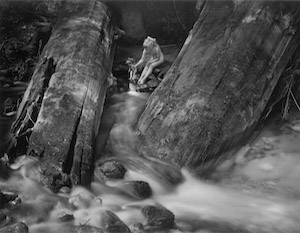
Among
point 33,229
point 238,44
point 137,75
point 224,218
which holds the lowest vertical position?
point 33,229

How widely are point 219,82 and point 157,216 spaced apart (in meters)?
2.26

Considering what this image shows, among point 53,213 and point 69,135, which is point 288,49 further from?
point 53,213

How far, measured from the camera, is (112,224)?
366 centimetres

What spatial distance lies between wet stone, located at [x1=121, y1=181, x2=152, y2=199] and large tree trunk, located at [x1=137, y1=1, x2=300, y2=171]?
61 centimetres

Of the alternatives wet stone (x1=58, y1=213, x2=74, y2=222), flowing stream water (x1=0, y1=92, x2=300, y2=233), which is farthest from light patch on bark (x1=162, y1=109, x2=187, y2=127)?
wet stone (x1=58, y1=213, x2=74, y2=222)

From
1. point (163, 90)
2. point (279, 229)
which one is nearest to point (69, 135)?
point (163, 90)

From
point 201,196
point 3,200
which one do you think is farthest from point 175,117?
point 3,200

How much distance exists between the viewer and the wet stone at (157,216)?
3.79m

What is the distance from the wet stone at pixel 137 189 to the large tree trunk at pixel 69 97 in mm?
437

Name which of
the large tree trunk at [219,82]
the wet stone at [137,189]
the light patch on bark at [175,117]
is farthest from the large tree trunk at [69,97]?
the light patch on bark at [175,117]

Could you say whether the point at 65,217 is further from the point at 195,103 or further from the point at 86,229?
the point at 195,103

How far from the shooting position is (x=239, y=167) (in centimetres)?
521

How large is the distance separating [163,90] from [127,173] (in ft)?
4.68

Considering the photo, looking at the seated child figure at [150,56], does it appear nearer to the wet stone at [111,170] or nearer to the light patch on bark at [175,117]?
the light patch on bark at [175,117]
